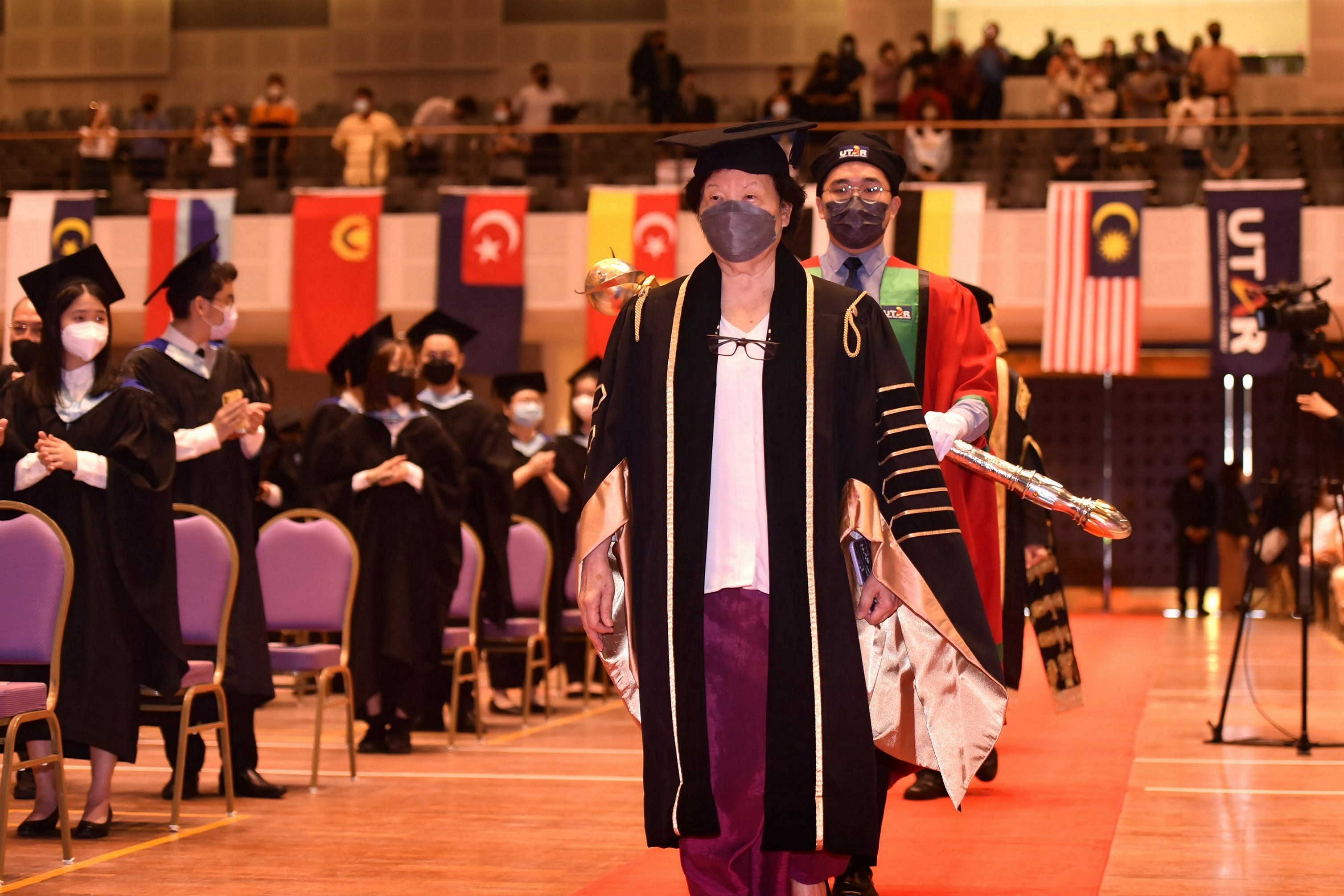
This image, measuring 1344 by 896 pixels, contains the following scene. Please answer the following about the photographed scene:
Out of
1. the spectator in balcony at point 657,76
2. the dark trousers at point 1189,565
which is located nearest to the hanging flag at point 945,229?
the spectator in balcony at point 657,76

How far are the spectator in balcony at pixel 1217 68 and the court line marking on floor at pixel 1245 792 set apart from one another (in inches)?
503

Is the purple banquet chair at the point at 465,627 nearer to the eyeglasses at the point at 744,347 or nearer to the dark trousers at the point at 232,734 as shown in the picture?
the dark trousers at the point at 232,734

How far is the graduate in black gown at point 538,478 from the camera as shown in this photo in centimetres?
937

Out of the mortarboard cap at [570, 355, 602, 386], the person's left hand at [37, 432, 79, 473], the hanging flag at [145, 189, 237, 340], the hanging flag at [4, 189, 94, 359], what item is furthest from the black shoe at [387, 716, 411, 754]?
the hanging flag at [4, 189, 94, 359]

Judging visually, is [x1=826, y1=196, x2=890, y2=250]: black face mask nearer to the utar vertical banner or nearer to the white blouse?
the white blouse

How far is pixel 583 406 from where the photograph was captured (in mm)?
9992

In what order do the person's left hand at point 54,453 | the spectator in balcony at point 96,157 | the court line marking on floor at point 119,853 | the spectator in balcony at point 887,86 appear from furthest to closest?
the spectator in balcony at point 887,86
the spectator in balcony at point 96,157
the person's left hand at point 54,453
the court line marking on floor at point 119,853

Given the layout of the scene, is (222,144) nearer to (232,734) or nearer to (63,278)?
(232,734)

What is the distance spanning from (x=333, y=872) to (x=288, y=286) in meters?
13.0

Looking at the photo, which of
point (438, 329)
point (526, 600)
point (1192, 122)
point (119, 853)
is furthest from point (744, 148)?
point (1192, 122)

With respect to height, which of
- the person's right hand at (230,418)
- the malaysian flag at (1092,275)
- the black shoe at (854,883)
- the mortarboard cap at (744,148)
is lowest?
the black shoe at (854,883)

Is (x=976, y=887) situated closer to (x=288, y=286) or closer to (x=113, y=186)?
(x=288, y=286)

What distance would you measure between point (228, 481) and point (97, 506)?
98 centimetres

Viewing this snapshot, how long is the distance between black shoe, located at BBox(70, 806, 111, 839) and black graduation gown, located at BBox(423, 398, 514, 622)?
3.11 m
